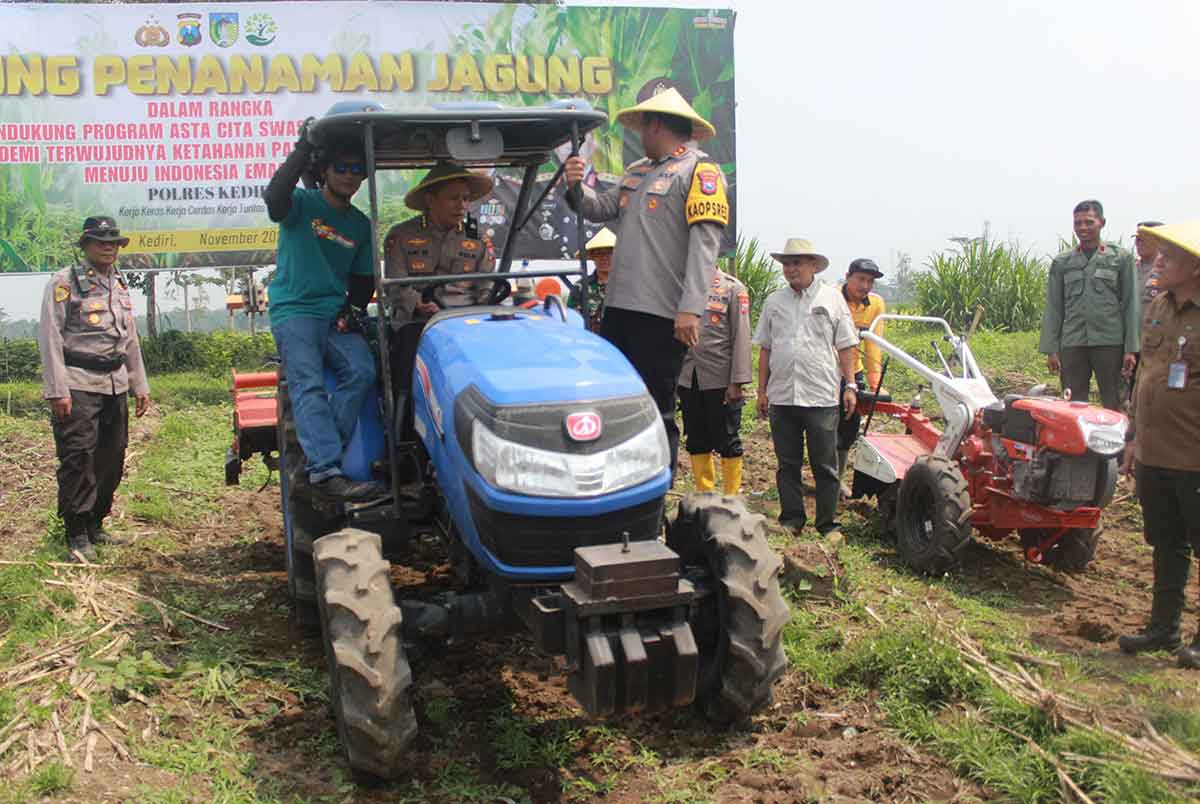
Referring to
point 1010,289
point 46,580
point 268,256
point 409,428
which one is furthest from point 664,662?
point 1010,289

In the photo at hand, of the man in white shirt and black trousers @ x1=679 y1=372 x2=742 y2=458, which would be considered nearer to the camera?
the man in white shirt

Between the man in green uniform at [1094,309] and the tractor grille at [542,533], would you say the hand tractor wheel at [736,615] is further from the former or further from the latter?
the man in green uniform at [1094,309]

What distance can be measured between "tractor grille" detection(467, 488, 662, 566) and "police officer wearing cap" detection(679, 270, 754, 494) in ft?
10.3

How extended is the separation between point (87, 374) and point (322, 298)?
2.11m

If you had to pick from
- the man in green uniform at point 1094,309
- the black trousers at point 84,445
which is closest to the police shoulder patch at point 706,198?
the black trousers at point 84,445

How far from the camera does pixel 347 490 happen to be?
4305 millimetres

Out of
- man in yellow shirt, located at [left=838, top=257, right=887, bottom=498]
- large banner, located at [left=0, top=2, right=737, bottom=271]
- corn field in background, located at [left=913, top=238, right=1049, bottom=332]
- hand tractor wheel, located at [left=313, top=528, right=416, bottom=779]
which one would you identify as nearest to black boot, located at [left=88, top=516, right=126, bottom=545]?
hand tractor wheel, located at [left=313, top=528, right=416, bottom=779]

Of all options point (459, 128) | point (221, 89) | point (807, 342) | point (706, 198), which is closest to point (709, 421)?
point (807, 342)

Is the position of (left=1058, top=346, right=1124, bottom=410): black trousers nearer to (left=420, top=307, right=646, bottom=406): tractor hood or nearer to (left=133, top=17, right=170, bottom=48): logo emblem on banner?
(left=420, top=307, right=646, bottom=406): tractor hood

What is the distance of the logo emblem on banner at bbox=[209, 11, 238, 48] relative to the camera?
1212 centimetres

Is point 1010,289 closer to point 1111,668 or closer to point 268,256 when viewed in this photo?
point 268,256

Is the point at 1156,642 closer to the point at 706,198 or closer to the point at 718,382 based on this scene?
the point at 706,198

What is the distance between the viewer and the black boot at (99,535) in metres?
6.29

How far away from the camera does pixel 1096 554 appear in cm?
646
